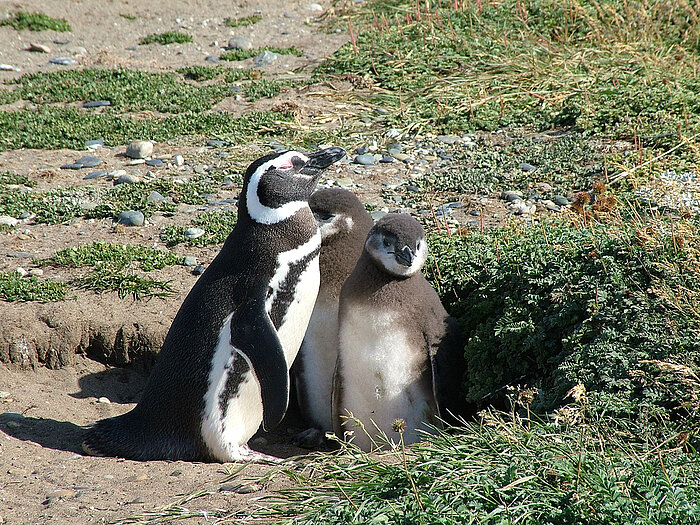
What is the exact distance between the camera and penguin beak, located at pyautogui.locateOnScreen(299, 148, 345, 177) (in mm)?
3807

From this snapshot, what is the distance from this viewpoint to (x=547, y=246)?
3.98m

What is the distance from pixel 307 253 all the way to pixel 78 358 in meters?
1.72

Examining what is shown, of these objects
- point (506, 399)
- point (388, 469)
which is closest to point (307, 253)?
point (506, 399)

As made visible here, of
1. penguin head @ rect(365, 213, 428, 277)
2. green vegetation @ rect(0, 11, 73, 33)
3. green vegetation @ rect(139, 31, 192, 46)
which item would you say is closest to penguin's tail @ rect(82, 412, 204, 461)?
penguin head @ rect(365, 213, 428, 277)

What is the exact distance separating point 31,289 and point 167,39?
6983 millimetres

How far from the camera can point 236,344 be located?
3.53m

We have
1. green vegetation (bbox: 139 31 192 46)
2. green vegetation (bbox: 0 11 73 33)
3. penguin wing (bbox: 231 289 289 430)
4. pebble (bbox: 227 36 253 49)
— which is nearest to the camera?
penguin wing (bbox: 231 289 289 430)

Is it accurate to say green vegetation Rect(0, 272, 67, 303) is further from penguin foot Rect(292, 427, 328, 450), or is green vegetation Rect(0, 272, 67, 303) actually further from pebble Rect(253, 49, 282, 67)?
pebble Rect(253, 49, 282, 67)

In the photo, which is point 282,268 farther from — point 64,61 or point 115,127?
point 64,61

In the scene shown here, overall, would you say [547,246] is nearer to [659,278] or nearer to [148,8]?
[659,278]

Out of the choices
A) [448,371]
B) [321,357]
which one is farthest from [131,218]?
[448,371]

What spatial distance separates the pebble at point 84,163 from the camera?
6.82 metres

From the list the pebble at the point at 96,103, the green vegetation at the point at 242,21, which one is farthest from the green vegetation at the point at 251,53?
the pebble at the point at 96,103

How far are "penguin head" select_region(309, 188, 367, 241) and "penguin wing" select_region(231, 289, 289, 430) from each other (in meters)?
0.86
